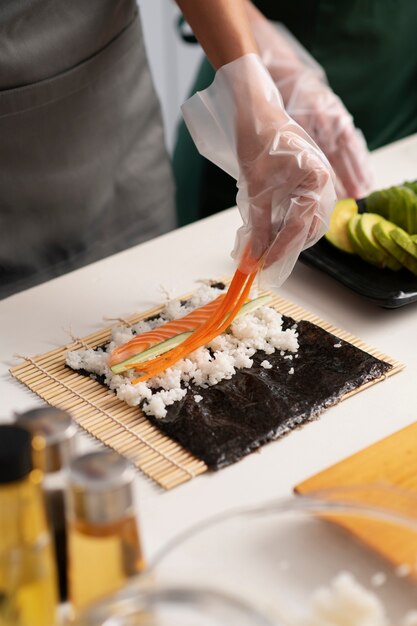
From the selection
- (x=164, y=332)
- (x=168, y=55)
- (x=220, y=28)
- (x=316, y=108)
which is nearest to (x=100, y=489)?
(x=164, y=332)

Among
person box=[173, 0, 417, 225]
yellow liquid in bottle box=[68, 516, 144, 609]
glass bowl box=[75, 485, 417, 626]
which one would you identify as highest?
yellow liquid in bottle box=[68, 516, 144, 609]

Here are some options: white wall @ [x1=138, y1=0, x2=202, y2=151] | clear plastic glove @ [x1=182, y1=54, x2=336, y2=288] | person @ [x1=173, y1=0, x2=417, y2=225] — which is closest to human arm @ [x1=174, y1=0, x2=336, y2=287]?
clear plastic glove @ [x1=182, y1=54, x2=336, y2=288]

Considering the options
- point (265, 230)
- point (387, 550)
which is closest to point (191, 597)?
point (387, 550)

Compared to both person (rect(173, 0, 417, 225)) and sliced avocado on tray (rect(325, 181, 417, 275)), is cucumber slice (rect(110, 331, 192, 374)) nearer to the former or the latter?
sliced avocado on tray (rect(325, 181, 417, 275))

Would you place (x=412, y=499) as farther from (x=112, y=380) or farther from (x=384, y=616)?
(x=112, y=380)

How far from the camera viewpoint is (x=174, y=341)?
4.48ft

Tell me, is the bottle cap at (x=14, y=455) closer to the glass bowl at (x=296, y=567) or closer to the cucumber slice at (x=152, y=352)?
the glass bowl at (x=296, y=567)

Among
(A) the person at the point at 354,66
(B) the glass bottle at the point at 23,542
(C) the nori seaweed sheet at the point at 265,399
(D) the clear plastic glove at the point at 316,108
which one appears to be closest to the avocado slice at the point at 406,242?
(C) the nori seaweed sheet at the point at 265,399

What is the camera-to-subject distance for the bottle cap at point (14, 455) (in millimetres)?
664

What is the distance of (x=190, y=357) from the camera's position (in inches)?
53.3

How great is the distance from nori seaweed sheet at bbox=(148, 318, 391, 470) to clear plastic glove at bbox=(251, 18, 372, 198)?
57 cm

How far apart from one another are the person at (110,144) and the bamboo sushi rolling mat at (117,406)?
22 centimetres

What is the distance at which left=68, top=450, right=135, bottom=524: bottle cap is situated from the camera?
680 millimetres

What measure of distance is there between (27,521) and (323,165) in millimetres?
853
